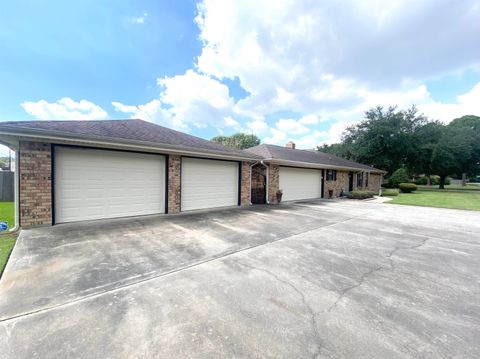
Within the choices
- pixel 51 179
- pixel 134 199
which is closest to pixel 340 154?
pixel 134 199

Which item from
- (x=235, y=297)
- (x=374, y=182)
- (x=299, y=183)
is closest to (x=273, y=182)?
(x=299, y=183)

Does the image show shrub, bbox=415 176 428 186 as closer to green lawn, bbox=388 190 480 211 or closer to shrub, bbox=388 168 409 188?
shrub, bbox=388 168 409 188

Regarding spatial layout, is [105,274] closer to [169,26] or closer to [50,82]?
[169,26]

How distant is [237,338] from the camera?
1.94m

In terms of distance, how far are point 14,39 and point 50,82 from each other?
14.0 ft

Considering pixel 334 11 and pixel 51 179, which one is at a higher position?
pixel 334 11

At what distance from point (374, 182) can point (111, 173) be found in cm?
2414

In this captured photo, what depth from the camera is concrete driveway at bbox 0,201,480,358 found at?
73.2 inches

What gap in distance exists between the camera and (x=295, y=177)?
12984 millimetres

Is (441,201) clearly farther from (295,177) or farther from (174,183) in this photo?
(174,183)

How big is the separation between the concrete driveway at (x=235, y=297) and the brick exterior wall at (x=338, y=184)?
1021 cm

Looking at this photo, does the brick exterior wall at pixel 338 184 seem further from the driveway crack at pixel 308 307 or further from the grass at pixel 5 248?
the grass at pixel 5 248

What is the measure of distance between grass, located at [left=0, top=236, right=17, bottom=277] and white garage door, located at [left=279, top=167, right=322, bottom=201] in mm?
10393

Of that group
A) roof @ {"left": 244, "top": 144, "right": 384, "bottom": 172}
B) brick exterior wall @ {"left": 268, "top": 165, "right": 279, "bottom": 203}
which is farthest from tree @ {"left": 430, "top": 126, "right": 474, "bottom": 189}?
brick exterior wall @ {"left": 268, "top": 165, "right": 279, "bottom": 203}
